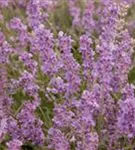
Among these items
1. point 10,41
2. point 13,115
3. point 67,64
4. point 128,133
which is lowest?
point 128,133

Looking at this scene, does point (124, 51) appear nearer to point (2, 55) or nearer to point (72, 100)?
point (72, 100)

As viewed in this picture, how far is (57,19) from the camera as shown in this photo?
150 inches

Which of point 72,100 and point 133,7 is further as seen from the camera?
point 133,7

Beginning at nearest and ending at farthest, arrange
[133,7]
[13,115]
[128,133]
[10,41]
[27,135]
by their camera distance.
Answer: [128,133] < [27,135] < [13,115] < [10,41] < [133,7]

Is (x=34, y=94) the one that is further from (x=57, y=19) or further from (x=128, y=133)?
(x=57, y=19)

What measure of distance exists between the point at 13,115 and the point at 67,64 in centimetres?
34

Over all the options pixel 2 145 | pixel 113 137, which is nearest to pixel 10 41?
pixel 2 145

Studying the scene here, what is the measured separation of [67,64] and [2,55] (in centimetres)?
31

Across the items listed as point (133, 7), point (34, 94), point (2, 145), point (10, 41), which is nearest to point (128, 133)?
point (34, 94)

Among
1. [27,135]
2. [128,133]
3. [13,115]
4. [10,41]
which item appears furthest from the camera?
[10,41]

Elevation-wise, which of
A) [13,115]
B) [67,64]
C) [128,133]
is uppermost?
[67,64]

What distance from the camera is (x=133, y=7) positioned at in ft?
12.1

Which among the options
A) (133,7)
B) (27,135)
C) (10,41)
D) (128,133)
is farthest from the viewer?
(133,7)

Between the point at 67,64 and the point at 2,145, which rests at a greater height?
the point at 67,64
